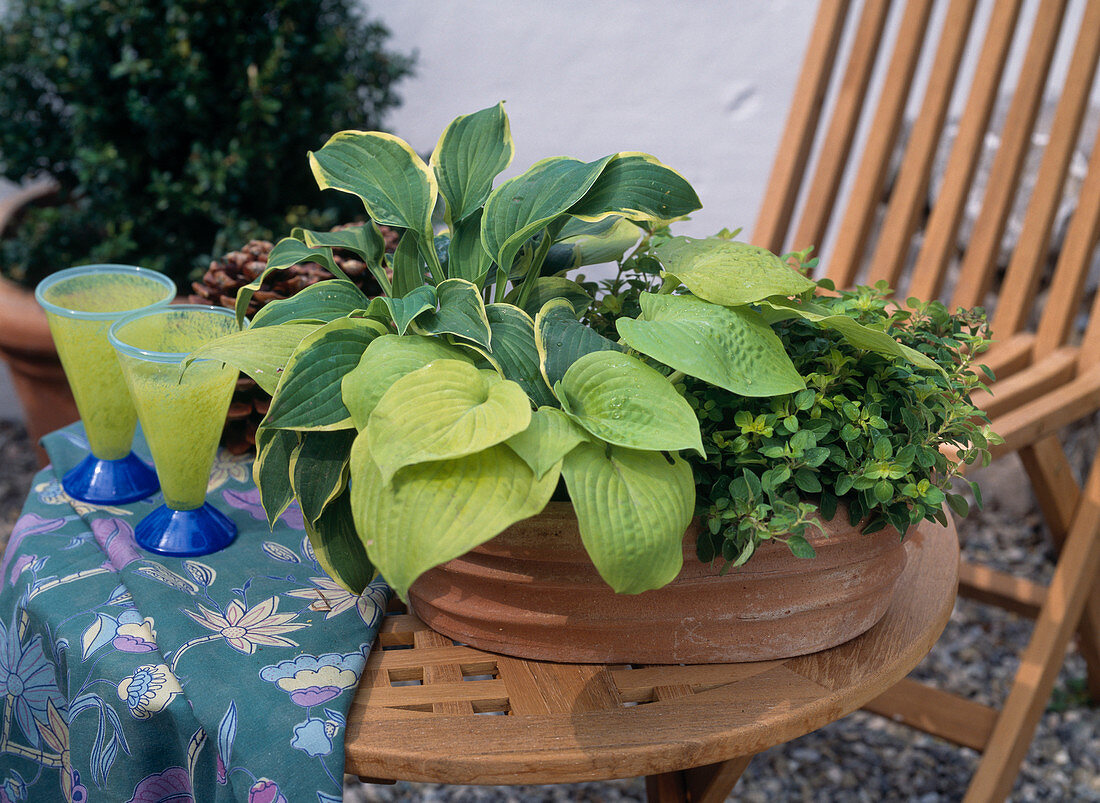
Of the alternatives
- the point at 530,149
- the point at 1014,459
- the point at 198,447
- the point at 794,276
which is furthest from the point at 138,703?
the point at 1014,459

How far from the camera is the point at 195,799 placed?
615 mm

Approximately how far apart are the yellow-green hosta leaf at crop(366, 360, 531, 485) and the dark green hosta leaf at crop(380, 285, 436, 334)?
57 mm

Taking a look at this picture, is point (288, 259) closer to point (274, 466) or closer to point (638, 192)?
point (274, 466)

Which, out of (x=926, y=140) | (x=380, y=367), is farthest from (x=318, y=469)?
(x=926, y=140)

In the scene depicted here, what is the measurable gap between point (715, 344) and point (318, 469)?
291mm

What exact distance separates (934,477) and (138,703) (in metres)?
0.60

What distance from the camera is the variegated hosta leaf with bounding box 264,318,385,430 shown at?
22.6 inches

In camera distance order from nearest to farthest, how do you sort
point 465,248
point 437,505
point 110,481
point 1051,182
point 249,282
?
point 437,505 → point 465,248 → point 110,481 → point 249,282 → point 1051,182

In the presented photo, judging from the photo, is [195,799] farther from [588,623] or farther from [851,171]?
[851,171]

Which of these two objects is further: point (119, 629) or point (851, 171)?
point (851, 171)

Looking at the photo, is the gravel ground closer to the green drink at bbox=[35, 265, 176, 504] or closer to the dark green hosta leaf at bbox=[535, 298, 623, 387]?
the green drink at bbox=[35, 265, 176, 504]

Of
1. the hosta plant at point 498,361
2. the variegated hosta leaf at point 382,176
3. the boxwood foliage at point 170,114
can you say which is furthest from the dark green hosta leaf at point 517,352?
the boxwood foliage at point 170,114

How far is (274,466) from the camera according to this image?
0.64 meters

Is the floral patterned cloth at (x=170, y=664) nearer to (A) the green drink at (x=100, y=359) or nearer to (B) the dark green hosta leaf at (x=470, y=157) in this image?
(A) the green drink at (x=100, y=359)
